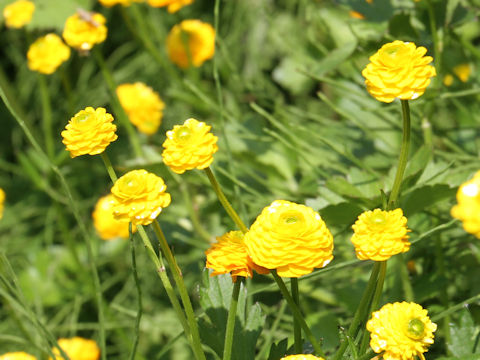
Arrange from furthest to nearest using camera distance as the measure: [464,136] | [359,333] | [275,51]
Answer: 1. [275,51]
2. [464,136]
3. [359,333]

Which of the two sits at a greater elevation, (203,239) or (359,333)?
(359,333)

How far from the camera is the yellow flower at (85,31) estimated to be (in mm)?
910

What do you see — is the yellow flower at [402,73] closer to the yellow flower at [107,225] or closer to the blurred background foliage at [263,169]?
the blurred background foliage at [263,169]

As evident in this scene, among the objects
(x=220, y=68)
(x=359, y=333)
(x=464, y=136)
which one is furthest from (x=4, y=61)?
(x=359, y=333)

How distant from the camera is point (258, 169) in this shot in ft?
3.31

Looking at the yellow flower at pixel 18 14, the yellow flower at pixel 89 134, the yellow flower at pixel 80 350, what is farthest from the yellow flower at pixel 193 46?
the yellow flower at pixel 89 134

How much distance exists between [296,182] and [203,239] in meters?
0.17

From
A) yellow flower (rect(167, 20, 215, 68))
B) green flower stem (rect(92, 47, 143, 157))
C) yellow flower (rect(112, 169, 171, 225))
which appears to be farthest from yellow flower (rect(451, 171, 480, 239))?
yellow flower (rect(167, 20, 215, 68))

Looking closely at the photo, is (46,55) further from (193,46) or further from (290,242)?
(290,242)

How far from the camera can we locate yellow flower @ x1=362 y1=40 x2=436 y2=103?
433 millimetres

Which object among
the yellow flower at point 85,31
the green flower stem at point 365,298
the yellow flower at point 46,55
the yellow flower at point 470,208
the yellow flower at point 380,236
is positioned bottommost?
the yellow flower at point 46,55

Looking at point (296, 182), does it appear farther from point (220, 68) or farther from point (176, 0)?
point (220, 68)

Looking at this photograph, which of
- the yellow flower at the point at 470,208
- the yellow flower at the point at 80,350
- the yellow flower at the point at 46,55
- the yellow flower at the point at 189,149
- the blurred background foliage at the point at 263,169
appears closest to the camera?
the yellow flower at the point at 470,208

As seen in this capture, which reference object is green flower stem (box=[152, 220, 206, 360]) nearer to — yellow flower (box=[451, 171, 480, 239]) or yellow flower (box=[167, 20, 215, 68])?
yellow flower (box=[451, 171, 480, 239])
